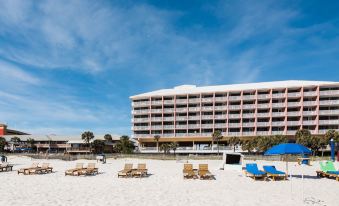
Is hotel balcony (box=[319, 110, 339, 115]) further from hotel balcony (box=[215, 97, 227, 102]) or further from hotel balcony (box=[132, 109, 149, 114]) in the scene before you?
hotel balcony (box=[132, 109, 149, 114])

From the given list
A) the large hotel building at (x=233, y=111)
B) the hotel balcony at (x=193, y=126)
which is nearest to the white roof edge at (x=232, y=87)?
the large hotel building at (x=233, y=111)

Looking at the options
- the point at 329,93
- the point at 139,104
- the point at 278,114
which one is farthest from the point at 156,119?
the point at 329,93

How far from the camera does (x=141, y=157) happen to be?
55.3m

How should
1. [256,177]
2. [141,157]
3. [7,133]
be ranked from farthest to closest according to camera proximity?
[7,133], [141,157], [256,177]

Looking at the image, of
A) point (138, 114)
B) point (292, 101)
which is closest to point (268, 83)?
point (292, 101)

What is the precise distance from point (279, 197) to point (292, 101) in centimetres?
6747

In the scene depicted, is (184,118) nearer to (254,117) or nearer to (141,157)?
(254,117)

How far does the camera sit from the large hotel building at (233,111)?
73.9 metres

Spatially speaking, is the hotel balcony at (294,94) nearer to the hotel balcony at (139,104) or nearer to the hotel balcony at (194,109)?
the hotel balcony at (194,109)

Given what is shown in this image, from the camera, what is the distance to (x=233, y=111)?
265 feet

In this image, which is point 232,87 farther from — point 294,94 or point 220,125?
point 294,94

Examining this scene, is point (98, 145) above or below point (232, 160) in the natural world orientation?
below

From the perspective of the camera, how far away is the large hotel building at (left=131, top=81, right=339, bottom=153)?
242 feet

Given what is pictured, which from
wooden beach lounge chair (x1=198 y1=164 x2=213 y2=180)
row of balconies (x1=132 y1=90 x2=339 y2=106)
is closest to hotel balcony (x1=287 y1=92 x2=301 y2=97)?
row of balconies (x1=132 y1=90 x2=339 y2=106)
